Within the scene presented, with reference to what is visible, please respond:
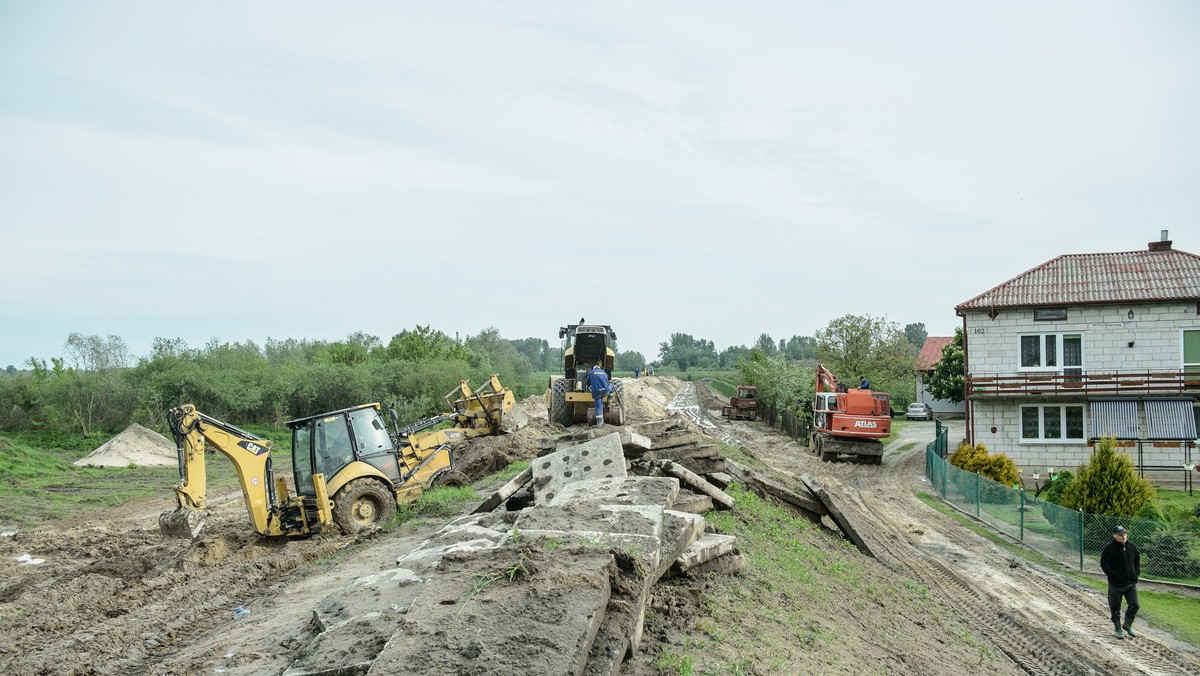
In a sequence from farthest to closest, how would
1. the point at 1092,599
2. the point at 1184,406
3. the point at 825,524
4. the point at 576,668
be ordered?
1. the point at 1184,406
2. the point at 825,524
3. the point at 1092,599
4. the point at 576,668

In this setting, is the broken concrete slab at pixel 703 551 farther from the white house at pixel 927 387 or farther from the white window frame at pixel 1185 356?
the white house at pixel 927 387

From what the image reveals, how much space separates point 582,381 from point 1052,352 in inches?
665

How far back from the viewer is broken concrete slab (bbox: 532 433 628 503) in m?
12.2

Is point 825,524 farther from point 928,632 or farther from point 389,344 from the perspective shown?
point 389,344


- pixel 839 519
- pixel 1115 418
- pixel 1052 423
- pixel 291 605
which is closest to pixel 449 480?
pixel 839 519

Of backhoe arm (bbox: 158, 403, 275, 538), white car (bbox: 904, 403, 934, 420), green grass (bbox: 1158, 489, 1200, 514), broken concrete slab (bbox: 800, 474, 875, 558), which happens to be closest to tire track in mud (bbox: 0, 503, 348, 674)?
backhoe arm (bbox: 158, 403, 275, 538)

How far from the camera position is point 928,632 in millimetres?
10156

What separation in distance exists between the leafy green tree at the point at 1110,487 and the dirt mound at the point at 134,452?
30699mm

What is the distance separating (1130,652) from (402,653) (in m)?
11.3

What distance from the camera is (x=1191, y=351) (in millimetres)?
28688

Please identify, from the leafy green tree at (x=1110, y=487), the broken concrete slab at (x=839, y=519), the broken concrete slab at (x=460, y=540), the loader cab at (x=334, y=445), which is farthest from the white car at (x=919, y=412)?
the broken concrete slab at (x=460, y=540)

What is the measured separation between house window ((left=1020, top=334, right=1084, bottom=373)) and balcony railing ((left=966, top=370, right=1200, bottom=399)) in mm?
362

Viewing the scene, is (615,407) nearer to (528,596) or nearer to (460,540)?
(460,540)

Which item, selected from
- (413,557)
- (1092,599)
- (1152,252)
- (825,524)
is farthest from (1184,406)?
(413,557)
